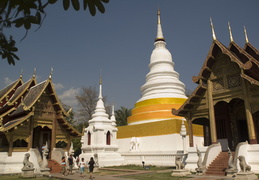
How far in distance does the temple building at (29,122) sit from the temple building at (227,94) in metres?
8.11

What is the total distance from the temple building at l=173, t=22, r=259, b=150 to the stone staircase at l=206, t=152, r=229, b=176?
92 cm

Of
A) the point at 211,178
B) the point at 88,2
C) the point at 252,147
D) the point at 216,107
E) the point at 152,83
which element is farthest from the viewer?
the point at 152,83

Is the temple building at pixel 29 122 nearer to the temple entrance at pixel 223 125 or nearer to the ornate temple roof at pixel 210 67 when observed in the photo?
the ornate temple roof at pixel 210 67

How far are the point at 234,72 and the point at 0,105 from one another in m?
15.3

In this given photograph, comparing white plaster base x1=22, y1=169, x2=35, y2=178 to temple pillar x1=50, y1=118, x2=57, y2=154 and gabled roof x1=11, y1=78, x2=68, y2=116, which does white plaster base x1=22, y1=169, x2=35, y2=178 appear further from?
gabled roof x1=11, y1=78, x2=68, y2=116

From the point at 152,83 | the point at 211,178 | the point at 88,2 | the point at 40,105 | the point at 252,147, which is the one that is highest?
the point at 152,83

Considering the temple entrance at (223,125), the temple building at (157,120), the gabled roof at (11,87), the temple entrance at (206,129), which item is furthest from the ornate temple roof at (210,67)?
the gabled roof at (11,87)

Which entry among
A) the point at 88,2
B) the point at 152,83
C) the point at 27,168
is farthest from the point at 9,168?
the point at 152,83

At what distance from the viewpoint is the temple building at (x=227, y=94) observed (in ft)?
39.4

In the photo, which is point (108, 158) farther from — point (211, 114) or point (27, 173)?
point (211, 114)

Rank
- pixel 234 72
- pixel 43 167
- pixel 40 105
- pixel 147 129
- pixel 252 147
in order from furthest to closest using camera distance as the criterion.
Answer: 1. pixel 147 129
2. pixel 40 105
3. pixel 43 167
4. pixel 234 72
5. pixel 252 147

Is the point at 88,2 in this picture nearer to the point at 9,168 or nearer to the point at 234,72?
the point at 234,72

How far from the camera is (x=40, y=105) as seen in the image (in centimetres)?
1658

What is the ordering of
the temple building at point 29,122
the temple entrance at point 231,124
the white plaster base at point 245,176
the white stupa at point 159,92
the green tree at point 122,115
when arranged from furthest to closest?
the green tree at point 122,115
the white stupa at point 159,92
the temple building at point 29,122
the temple entrance at point 231,124
the white plaster base at point 245,176
